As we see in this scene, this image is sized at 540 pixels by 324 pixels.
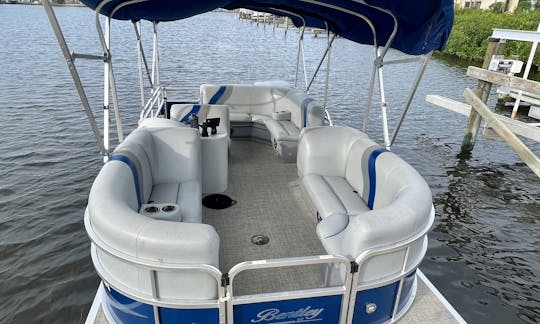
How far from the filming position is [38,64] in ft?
52.6

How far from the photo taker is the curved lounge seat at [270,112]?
7041mm

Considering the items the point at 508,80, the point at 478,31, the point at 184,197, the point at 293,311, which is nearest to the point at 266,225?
the point at 184,197

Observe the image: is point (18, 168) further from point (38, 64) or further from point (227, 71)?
point (227, 71)

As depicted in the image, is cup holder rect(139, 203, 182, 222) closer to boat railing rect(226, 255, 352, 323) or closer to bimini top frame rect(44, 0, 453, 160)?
bimini top frame rect(44, 0, 453, 160)

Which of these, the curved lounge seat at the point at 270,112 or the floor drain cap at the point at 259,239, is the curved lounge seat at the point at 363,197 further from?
the curved lounge seat at the point at 270,112

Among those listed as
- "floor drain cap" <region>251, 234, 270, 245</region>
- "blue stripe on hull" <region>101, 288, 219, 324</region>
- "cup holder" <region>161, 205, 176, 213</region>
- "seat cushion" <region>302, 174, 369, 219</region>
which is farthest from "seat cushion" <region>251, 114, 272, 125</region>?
"blue stripe on hull" <region>101, 288, 219, 324</region>

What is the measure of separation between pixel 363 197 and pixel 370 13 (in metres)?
2.53

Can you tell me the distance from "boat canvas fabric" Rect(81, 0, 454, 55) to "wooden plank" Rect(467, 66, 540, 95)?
411 centimetres

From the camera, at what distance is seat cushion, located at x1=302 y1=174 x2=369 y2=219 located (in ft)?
14.0

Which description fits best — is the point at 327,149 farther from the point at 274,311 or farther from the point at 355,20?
the point at 274,311

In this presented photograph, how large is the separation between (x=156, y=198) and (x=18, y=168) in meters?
5.42

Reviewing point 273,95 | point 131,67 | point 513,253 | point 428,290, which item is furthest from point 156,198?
point 131,67

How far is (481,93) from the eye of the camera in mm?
9680

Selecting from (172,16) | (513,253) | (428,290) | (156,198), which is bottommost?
(513,253)
